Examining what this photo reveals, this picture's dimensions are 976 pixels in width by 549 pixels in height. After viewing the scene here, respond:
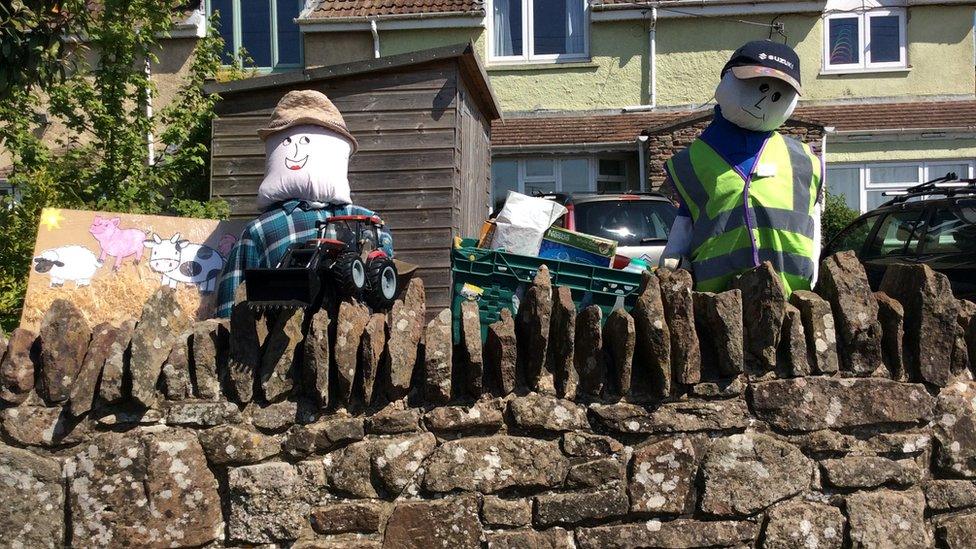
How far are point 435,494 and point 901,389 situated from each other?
4.92 feet

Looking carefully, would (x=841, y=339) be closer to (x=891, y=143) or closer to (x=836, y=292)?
(x=836, y=292)

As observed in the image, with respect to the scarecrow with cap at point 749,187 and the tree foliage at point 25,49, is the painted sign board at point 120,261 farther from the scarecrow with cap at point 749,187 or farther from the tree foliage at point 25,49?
the scarecrow with cap at point 749,187

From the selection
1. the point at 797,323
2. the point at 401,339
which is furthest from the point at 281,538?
the point at 797,323

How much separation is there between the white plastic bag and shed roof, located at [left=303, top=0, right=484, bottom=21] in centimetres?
1017

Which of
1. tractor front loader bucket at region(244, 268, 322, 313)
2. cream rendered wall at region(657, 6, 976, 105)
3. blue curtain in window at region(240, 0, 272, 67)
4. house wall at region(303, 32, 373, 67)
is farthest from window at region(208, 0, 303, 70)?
tractor front loader bucket at region(244, 268, 322, 313)

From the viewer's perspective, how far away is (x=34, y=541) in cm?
280

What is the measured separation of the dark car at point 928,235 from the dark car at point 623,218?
186 cm

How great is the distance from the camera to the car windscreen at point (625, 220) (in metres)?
9.09

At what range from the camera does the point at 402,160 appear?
23.6 feet

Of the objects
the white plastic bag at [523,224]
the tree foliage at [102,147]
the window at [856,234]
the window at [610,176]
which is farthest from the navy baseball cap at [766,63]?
the window at [610,176]

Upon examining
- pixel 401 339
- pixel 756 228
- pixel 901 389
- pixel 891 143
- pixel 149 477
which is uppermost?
pixel 891 143

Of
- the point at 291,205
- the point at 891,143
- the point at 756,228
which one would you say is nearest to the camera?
the point at 756,228

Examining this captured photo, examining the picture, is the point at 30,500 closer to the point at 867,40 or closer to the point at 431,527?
A: the point at 431,527

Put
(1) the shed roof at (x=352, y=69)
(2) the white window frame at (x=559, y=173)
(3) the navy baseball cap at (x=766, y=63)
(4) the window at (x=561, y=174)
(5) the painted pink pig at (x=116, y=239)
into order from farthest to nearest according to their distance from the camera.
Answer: (4) the window at (x=561, y=174) < (2) the white window frame at (x=559, y=173) < (1) the shed roof at (x=352, y=69) < (5) the painted pink pig at (x=116, y=239) < (3) the navy baseball cap at (x=766, y=63)
